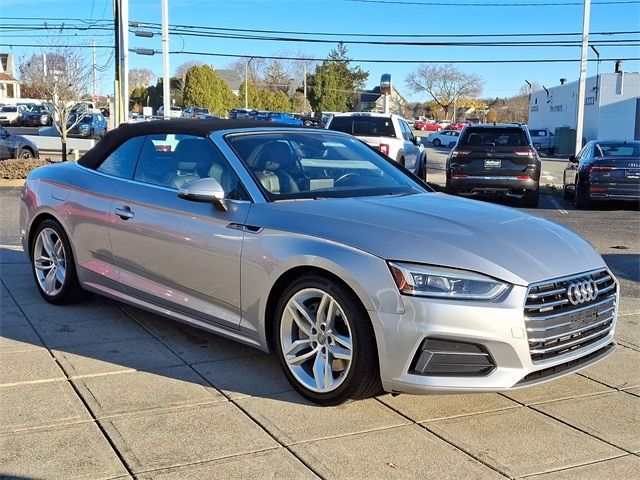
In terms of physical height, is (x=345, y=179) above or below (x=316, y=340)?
above

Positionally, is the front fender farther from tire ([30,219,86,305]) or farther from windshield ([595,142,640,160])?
windshield ([595,142,640,160])

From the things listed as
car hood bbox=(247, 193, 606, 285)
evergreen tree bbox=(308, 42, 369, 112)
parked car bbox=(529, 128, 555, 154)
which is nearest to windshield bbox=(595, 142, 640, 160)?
car hood bbox=(247, 193, 606, 285)

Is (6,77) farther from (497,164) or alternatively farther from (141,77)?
(497,164)

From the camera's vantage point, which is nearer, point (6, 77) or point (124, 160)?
point (124, 160)

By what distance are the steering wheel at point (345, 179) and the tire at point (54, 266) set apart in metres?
2.33

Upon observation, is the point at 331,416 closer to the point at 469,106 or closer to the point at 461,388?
the point at 461,388

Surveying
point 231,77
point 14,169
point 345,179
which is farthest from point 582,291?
point 231,77

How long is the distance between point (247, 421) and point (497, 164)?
12250 mm

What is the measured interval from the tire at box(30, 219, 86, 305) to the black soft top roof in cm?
64

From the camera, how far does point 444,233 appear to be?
3891 millimetres

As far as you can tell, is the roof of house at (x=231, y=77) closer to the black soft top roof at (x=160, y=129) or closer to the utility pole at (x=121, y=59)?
the utility pole at (x=121, y=59)

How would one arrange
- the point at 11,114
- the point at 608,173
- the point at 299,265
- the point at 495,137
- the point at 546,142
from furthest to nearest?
1. the point at 546,142
2. the point at 11,114
3. the point at 495,137
4. the point at 608,173
5. the point at 299,265

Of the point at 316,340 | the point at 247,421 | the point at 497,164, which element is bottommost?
the point at 247,421

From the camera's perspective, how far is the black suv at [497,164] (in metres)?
15.0
